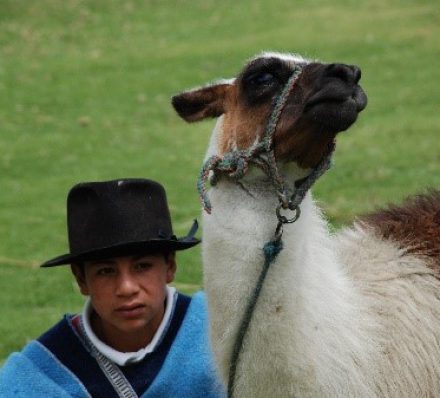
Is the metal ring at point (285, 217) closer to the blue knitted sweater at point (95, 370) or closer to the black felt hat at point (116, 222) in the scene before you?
the black felt hat at point (116, 222)

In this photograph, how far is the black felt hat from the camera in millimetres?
4102

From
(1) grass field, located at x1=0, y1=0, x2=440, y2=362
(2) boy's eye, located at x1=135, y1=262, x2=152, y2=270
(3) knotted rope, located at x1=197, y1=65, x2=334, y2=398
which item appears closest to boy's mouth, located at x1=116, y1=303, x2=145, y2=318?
(2) boy's eye, located at x1=135, y1=262, x2=152, y2=270

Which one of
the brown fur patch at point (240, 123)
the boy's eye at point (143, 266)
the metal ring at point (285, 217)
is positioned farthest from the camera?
the boy's eye at point (143, 266)

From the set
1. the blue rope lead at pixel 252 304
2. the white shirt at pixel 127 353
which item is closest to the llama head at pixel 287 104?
the blue rope lead at pixel 252 304

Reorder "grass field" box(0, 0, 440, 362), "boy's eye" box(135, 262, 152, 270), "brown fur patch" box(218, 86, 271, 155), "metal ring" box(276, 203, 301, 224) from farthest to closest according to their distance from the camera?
"grass field" box(0, 0, 440, 362) → "boy's eye" box(135, 262, 152, 270) → "brown fur patch" box(218, 86, 271, 155) → "metal ring" box(276, 203, 301, 224)

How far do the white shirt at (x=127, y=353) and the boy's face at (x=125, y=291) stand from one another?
53 millimetres

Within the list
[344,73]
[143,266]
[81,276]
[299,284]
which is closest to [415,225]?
[299,284]

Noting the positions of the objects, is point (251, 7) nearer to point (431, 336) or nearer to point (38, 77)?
point (38, 77)

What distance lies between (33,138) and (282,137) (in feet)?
34.5

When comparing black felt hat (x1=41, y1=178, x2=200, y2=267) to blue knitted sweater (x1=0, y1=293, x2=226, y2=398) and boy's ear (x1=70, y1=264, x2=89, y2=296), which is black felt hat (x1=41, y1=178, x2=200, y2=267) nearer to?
boy's ear (x1=70, y1=264, x2=89, y2=296)

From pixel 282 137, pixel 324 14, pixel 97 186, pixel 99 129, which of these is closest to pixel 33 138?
pixel 99 129

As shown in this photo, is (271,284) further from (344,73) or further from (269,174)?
(344,73)

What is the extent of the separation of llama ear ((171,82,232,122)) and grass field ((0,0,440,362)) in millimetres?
3031

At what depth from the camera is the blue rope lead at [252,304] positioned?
3393mm
